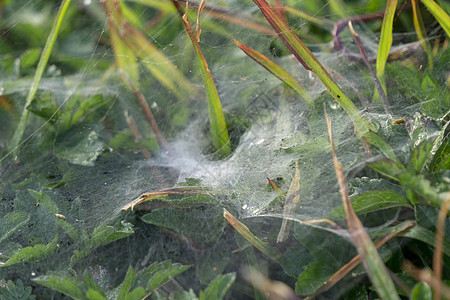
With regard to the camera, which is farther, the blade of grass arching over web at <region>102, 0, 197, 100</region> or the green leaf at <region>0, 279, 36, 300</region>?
the blade of grass arching over web at <region>102, 0, 197, 100</region>

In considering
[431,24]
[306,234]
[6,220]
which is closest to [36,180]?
[6,220]

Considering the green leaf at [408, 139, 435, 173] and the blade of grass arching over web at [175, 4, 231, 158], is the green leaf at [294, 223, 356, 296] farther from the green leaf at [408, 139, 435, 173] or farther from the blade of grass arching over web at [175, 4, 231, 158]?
the blade of grass arching over web at [175, 4, 231, 158]

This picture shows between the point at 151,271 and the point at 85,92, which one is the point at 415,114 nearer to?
the point at 151,271

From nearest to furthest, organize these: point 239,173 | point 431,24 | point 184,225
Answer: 1. point 184,225
2. point 239,173
3. point 431,24

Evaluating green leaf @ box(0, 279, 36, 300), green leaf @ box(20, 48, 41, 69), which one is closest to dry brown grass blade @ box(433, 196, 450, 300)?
green leaf @ box(0, 279, 36, 300)

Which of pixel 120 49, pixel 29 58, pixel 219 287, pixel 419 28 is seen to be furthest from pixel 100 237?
pixel 419 28

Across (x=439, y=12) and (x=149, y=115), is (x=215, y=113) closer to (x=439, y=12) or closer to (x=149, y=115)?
→ (x=149, y=115)
